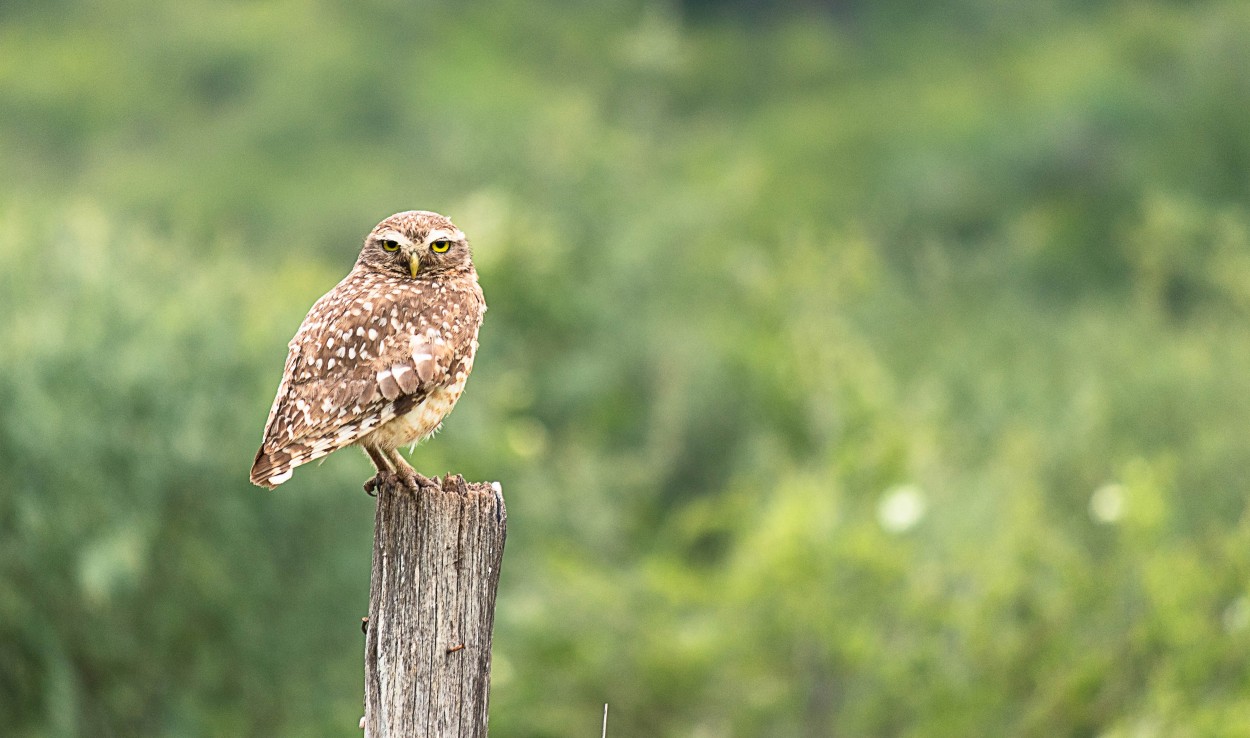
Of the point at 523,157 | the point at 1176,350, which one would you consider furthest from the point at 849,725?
the point at 523,157

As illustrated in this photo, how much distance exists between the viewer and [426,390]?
657 cm

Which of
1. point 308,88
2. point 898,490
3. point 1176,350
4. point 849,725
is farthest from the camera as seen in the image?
point 308,88

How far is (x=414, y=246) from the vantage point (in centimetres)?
718

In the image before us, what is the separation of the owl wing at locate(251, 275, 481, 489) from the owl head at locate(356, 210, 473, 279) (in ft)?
0.86

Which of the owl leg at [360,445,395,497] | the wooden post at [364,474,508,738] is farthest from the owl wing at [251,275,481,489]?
the wooden post at [364,474,508,738]

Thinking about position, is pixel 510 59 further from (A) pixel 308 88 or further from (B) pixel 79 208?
(B) pixel 79 208

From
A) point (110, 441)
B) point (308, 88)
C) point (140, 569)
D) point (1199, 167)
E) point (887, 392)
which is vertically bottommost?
point (140, 569)

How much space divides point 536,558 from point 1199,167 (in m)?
25.4

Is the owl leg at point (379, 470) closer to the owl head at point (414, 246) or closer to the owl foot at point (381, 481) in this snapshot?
the owl foot at point (381, 481)

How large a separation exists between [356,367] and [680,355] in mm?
26197

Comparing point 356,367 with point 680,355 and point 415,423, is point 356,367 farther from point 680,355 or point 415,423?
point 680,355

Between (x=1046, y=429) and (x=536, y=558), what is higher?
(x=1046, y=429)

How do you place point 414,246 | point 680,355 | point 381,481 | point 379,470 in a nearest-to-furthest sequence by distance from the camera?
point 381,481, point 379,470, point 414,246, point 680,355

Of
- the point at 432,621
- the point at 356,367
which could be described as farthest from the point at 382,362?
the point at 432,621
